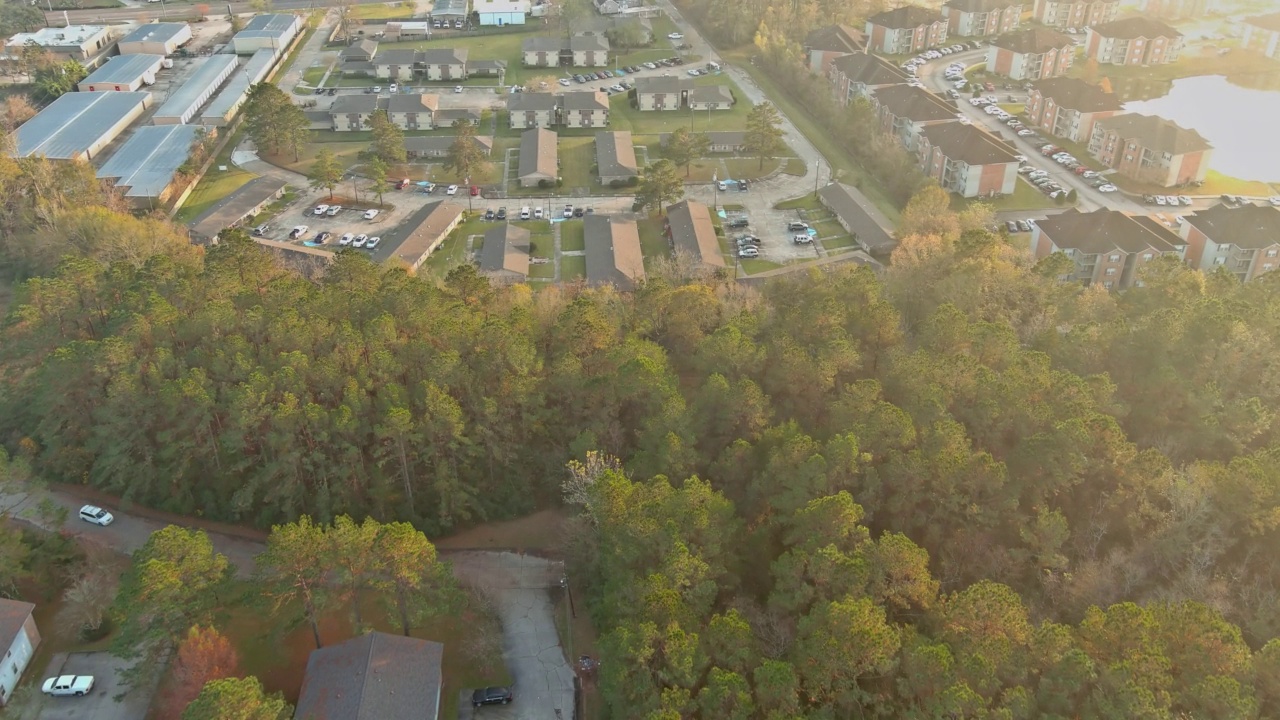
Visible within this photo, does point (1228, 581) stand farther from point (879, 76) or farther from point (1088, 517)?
point (879, 76)

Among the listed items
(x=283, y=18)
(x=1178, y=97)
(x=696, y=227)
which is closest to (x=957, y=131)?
(x=696, y=227)

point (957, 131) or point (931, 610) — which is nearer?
point (931, 610)

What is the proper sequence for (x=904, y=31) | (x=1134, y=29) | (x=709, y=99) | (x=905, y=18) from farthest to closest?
(x=905, y=18) < (x=904, y=31) < (x=1134, y=29) < (x=709, y=99)

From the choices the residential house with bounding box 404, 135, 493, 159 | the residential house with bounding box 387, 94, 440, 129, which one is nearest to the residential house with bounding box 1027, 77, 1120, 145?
the residential house with bounding box 404, 135, 493, 159

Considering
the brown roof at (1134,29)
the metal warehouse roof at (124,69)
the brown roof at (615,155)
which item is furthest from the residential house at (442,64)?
the brown roof at (1134,29)

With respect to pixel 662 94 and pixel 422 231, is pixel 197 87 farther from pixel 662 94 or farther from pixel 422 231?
pixel 662 94

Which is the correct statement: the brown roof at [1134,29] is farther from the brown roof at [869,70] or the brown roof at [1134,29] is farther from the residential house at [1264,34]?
the brown roof at [869,70]

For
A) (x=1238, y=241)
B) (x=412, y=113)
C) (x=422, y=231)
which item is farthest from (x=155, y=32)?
(x=1238, y=241)
